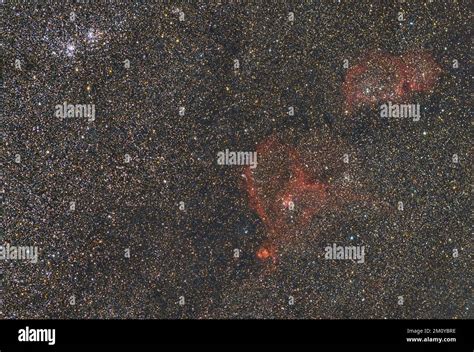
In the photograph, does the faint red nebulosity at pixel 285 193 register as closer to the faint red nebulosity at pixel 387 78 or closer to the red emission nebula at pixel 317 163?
the red emission nebula at pixel 317 163

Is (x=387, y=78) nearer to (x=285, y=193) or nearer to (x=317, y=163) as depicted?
(x=317, y=163)

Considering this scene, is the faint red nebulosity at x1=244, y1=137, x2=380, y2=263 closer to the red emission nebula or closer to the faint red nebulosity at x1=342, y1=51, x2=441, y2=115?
the red emission nebula

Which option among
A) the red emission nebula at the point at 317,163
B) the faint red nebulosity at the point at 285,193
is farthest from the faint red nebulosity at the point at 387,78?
the faint red nebulosity at the point at 285,193

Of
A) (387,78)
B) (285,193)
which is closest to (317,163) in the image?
(285,193)

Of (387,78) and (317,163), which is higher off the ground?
(387,78)
